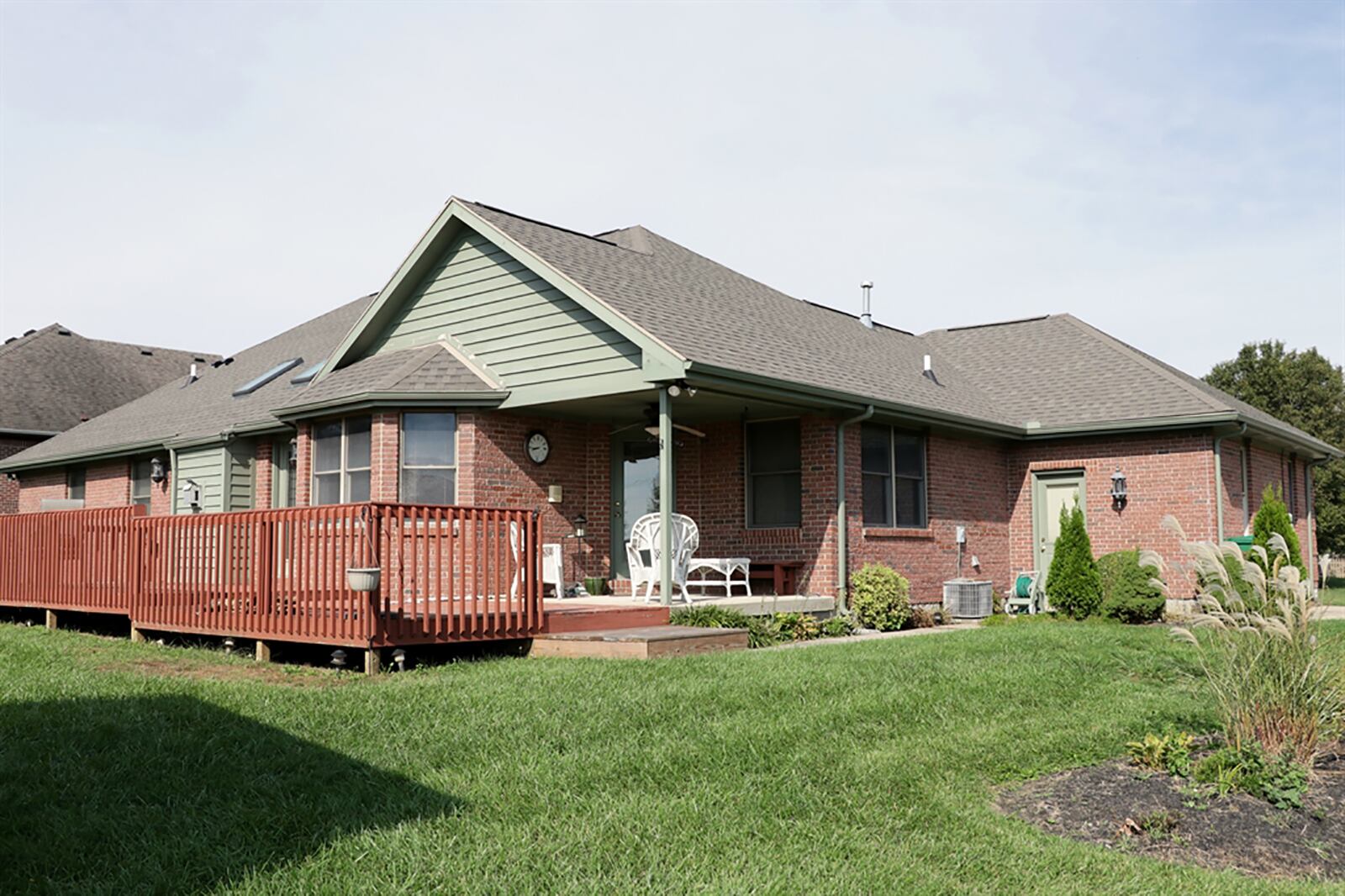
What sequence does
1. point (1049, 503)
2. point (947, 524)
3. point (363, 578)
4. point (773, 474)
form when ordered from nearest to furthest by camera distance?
point (363, 578) → point (773, 474) → point (947, 524) → point (1049, 503)

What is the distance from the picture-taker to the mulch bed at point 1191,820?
15.7 ft

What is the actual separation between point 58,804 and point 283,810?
108 cm

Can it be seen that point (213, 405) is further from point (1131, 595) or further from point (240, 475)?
point (1131, 595)

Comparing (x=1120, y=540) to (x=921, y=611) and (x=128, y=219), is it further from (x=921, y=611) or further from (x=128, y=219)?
(x=128, y=219)

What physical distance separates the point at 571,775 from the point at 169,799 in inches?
73.8

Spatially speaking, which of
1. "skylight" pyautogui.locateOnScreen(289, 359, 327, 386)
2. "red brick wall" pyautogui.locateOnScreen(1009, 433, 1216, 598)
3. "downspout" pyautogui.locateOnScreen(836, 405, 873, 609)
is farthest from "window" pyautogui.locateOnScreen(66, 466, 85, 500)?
"red brick wall" pyautogui.locateOnScreen(1009, 433, 1216, 598)

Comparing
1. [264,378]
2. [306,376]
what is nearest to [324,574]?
[306,376]

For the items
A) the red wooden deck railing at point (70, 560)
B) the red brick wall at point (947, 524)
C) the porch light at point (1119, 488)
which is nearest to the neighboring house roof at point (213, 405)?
the red wooden deck railing at point (70, 560)

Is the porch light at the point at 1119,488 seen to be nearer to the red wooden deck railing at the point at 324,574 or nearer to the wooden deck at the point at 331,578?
the wooden deck at the point at 331,578

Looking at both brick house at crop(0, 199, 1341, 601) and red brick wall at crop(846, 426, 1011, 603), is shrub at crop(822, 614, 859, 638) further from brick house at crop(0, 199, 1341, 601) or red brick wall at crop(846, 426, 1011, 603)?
red brick wall at crop(846, 426, 1011, 603)

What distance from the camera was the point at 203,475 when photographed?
60.8 ft

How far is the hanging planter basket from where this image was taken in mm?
8766

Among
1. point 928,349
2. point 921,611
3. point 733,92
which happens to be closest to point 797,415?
point 921,611

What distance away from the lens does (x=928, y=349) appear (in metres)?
21.9
